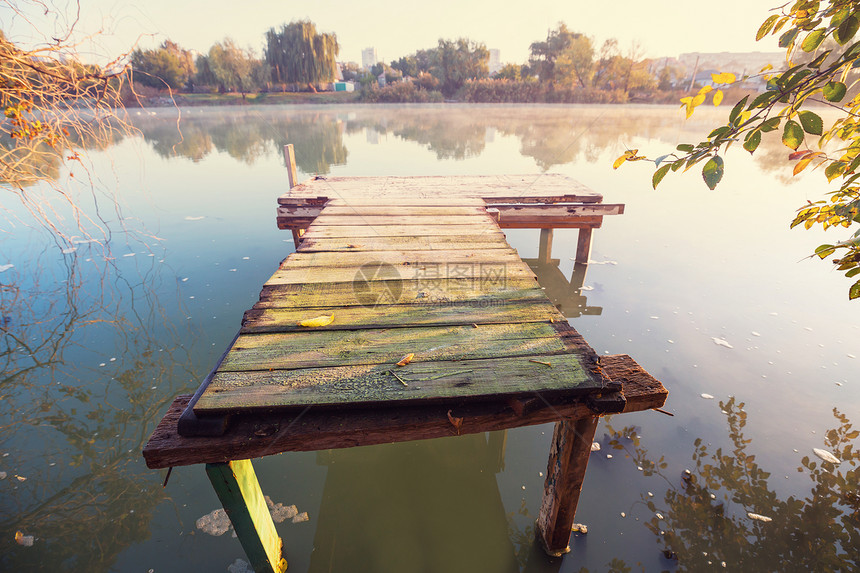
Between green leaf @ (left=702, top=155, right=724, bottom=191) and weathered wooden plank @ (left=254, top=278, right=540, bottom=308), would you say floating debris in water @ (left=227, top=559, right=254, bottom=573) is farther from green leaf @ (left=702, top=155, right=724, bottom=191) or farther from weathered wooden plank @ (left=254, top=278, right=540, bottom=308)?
green leaf @ (left=702, top=155, right=724, bottom=191)

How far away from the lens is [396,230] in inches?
182

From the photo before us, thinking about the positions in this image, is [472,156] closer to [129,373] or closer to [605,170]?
[605,170]

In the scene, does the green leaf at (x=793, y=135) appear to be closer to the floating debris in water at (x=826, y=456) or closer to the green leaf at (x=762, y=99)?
the green leaf at (x=762, y=99)

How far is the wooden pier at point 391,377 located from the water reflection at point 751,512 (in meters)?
1.05

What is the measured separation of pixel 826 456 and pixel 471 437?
3.45m

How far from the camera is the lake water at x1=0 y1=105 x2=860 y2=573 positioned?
9.55 feet

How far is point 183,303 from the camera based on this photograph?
643cm

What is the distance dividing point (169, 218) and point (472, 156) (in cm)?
1344

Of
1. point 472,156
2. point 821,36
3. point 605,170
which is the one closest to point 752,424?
point 821,36

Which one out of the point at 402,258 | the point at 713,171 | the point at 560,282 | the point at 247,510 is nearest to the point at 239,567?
the point at 247,510

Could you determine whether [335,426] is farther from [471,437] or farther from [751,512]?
[751,512]

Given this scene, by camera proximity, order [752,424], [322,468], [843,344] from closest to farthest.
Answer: [322,468], [752,424], [843,344]

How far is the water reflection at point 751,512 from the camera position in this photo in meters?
2.77

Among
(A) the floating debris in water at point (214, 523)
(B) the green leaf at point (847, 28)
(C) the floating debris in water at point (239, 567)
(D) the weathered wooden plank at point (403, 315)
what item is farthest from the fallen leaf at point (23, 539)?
(B) the green leaf at point (847, 28)
